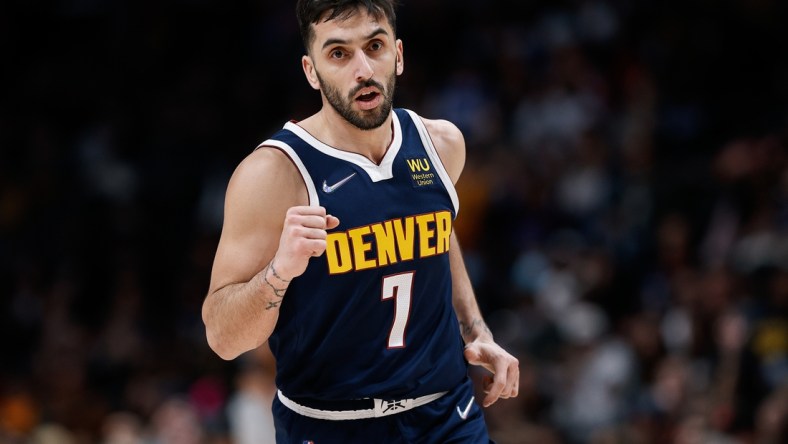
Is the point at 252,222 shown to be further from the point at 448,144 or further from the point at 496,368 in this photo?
the point at 496,368

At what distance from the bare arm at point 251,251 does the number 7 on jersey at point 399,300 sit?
52 cm

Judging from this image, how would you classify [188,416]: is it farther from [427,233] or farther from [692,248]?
[427,233]

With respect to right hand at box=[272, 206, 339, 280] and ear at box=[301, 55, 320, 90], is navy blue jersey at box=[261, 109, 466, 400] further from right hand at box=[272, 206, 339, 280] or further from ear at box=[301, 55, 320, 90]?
right hand at box=[272, 206, 339, 280]

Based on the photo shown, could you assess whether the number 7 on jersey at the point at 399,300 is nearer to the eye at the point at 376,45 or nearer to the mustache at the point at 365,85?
the mustache at the point at 365,85

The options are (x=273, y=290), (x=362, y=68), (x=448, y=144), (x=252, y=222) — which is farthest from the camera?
(x=448, y=144)

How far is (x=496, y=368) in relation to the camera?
542cm

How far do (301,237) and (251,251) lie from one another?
523 millimetres

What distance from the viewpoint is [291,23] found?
16844 millimetres

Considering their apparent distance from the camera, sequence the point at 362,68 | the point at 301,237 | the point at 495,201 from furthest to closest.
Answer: the point at 495,201 → the point at 362,68 → the point at 301,237

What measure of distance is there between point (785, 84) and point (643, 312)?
131 inches

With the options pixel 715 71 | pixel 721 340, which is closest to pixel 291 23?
pixel 715 71

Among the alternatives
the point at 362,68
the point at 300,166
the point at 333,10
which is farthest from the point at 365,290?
the point at 333,10

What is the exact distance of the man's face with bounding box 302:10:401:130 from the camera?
504 centimetres

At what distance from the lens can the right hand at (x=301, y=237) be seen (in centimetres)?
445
